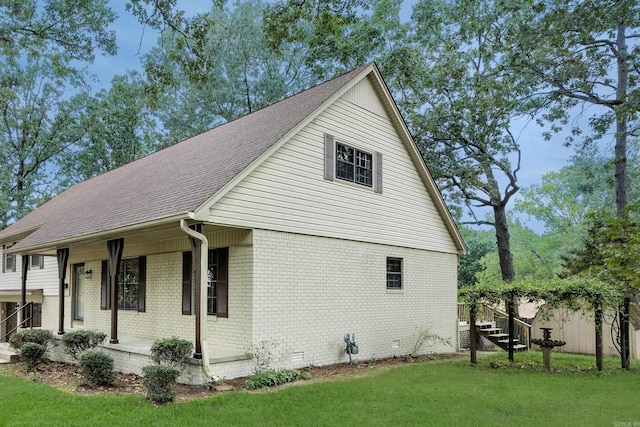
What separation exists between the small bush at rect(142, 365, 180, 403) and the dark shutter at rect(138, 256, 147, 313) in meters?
5.70

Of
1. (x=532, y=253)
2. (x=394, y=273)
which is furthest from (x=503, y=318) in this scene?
(x=532, y=253)

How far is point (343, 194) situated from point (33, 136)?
25.4 m

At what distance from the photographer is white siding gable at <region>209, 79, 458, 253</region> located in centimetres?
1030

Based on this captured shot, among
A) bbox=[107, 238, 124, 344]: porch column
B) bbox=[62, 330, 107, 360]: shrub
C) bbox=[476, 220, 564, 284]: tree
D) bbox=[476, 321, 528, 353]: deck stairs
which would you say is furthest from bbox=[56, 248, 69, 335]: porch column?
bbox=[476, 220, 564, 284]: tree

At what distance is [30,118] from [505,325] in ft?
91.0

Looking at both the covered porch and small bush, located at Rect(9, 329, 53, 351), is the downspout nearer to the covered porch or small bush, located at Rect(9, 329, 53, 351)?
the covered porch

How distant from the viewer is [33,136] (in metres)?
30.4

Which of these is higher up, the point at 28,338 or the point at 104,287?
the point at 104,287

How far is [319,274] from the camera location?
11.4m

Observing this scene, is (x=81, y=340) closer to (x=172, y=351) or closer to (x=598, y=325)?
(x=172, y=351)

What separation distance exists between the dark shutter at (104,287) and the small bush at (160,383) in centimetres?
760

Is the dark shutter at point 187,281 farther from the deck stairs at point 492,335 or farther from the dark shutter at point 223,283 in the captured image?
the deck stairs at point 492,335

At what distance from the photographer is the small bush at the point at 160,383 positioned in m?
7.64

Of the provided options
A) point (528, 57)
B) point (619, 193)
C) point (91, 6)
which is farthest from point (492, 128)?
point (91, 6)
